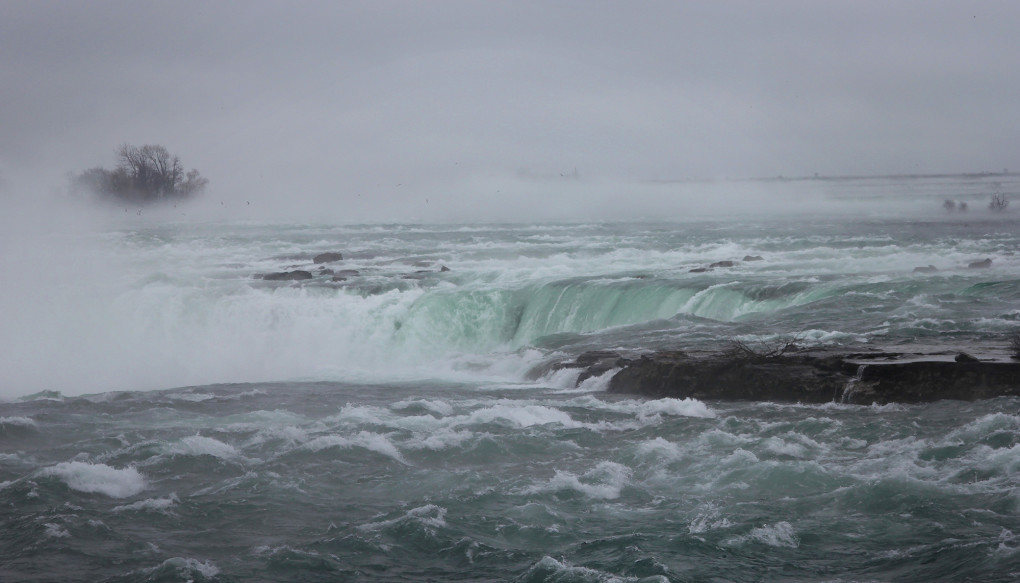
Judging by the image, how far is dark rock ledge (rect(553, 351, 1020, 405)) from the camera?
15.9m

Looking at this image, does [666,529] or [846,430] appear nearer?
[666,529]

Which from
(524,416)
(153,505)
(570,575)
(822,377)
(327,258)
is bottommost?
(570,575)

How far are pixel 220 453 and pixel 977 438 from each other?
9.53 metres

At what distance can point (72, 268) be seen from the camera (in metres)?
37.9

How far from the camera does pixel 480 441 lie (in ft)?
48.7

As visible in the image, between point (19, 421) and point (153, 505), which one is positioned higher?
point (19, 421)

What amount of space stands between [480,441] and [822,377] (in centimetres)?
548

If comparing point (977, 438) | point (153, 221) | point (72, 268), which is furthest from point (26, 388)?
point (153, 221)

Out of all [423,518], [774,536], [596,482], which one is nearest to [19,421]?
[423,518]

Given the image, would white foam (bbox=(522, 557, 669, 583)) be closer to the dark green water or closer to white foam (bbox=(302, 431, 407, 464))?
the dark green water

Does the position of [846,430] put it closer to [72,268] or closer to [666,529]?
[666,529]

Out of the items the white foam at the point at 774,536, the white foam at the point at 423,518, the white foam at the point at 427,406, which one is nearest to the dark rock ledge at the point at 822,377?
the white foam at the point at 427,406

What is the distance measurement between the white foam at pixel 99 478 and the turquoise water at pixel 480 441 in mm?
55

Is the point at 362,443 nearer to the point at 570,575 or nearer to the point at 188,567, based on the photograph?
the point at 188,567
